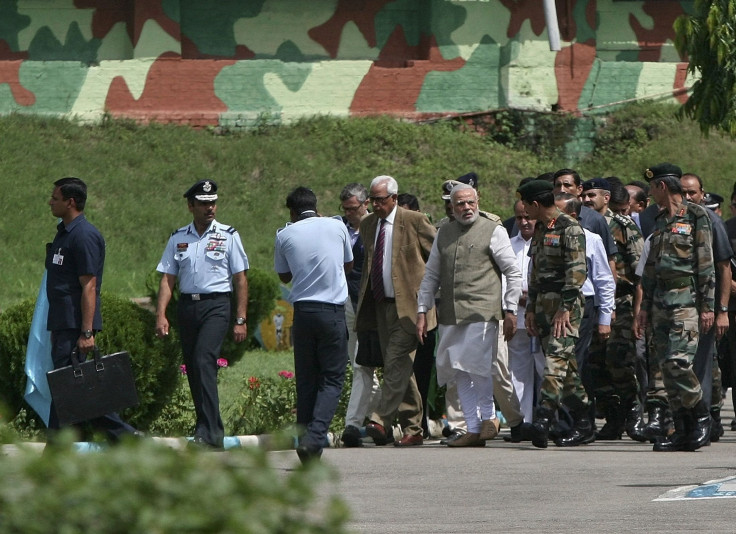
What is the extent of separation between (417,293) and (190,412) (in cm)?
204

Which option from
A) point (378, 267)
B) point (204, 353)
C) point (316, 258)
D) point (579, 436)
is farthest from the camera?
point (378, 267)

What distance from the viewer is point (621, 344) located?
11.1 meters

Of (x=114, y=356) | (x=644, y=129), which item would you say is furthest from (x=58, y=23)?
(x=114, y=356)

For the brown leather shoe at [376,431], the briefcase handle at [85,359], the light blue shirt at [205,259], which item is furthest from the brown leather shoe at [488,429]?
the briefcase handle at [85,359]

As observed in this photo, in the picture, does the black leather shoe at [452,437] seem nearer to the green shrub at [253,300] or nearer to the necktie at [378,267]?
the necktie at [378,267]

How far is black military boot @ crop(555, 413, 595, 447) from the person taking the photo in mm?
10547

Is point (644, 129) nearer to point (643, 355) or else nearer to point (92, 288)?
point (643, 355)

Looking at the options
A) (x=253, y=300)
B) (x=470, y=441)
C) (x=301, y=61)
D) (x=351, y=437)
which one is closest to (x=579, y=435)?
(x=470, y=441)

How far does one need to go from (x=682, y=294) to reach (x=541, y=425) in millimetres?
1271

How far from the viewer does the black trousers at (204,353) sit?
391 inches

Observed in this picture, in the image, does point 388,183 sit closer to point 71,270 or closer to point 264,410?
point 264,410

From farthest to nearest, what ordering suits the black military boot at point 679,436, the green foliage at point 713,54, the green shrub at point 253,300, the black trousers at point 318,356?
the green foliage at point 713,54, the green shrub at point 253,300, the black military boot at point 679,436, the black trousers at point 318,356

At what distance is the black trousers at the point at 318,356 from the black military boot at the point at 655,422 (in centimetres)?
242

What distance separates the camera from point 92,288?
9250 millimetres
